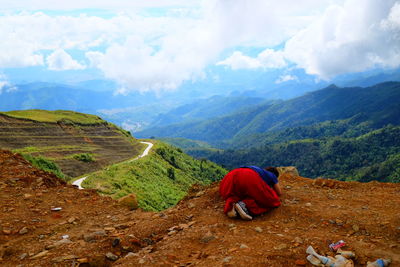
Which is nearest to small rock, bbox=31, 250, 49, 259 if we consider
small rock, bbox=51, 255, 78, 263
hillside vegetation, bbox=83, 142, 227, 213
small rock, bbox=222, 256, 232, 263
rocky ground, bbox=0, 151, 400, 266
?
rocky ground, bbox=0, 151, 400, 266

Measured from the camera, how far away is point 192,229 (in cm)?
906

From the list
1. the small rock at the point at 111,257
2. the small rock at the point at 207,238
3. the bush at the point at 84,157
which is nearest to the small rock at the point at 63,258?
the small rock at the point at 111,257

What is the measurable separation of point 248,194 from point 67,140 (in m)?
73.0

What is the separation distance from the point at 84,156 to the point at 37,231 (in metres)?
56.1

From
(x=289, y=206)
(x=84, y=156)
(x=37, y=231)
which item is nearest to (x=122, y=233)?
(x=37, y=231)

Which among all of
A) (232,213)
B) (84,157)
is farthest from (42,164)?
(84,157)

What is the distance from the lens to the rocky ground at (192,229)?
7199 mm

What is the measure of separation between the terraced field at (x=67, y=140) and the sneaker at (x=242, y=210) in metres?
51.4

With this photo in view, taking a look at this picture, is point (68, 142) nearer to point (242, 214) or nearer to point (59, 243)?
point (59, 243)

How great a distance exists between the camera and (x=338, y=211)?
31.9ft

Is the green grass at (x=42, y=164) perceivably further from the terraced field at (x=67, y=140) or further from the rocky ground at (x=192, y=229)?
the terraced field at (x=67, y=140)

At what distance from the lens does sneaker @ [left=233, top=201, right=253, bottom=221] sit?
371 inches

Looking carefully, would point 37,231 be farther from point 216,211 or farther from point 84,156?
point 84,156

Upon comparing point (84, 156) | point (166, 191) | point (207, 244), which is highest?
point (207, 244)
